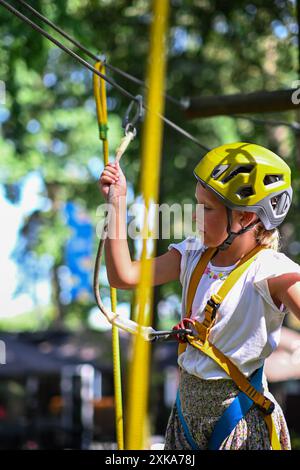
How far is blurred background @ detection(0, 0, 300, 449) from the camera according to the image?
12.1m

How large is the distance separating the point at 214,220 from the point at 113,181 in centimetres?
41

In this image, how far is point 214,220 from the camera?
3.09 metres

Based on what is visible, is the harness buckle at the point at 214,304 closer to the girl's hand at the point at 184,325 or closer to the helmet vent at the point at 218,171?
the girl's hand at the point at 184,325

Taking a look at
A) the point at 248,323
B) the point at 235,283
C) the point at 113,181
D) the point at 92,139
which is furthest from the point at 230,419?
the point at 92,139

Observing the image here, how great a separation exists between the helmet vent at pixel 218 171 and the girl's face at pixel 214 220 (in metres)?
0.06

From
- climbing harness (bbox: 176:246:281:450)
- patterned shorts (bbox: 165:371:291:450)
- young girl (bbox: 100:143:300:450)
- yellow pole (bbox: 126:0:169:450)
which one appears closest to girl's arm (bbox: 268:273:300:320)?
young girl (bbox: 100:143:300:450)

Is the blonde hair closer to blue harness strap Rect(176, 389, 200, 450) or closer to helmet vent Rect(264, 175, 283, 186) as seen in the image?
helmet vent Rect(264, 175, 283, 186)

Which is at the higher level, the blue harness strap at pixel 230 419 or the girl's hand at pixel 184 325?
the girl's hand at pixel 184 325

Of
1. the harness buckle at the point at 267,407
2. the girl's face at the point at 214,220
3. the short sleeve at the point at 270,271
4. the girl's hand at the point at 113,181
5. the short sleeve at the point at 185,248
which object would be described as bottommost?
the harness buckle at the point at 267,407

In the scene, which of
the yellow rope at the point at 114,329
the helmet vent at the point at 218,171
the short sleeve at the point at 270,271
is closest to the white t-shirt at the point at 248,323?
the short sleeve at the point at 270,271

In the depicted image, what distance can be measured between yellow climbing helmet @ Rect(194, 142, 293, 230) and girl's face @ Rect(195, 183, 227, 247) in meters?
0.04

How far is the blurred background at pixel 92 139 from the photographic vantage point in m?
12.1
